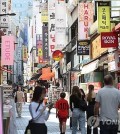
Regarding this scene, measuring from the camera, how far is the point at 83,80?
41156 mm

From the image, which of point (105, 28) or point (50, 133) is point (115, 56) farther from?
point (50, 133)

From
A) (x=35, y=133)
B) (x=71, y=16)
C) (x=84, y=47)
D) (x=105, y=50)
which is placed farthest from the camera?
(x=71, y=16)

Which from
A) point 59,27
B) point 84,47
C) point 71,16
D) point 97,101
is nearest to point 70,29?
point 71,16

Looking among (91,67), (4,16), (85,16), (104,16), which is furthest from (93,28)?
(4,16)

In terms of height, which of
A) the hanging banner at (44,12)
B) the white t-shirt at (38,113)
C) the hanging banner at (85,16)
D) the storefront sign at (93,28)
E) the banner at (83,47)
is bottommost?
the white t-shirt at (38,113)

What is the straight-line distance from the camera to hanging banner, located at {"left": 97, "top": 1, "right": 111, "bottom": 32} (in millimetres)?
26016

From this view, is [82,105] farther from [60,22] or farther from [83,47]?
[60,22]

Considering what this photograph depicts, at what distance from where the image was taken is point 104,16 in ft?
86.0

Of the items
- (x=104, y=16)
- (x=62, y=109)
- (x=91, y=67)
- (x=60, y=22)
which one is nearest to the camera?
(x=62, y=109)

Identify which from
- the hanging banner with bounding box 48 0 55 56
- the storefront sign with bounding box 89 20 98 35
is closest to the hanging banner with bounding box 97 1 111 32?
the storefront sign with bounding box 89 20 98 35

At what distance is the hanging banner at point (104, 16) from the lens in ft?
85.4

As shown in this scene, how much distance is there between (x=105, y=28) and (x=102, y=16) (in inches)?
26.7

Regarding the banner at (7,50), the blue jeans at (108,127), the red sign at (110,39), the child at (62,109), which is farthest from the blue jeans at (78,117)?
the banner at (7,50)

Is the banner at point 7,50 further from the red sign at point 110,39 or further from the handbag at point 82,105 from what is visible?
the handbag at point 82,105
